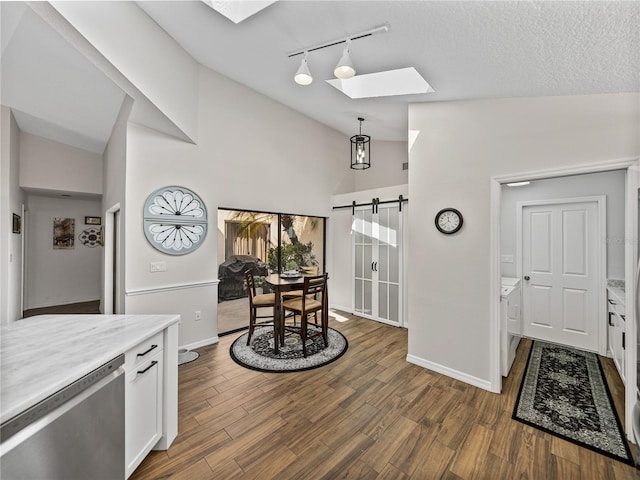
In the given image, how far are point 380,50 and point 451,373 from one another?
313 centimetres

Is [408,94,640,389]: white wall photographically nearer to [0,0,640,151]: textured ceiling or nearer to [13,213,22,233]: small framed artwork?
[0,0,640,151]: textured ceiling

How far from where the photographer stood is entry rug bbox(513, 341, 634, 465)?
5.96 feet

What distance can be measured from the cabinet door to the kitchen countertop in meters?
0.21

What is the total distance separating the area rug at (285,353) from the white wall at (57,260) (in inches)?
178

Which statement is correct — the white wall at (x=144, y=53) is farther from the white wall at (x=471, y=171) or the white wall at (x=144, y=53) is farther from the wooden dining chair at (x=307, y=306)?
the white wall at (x=471, y=171)

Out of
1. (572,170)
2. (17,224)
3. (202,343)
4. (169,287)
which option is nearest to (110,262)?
(169,287)

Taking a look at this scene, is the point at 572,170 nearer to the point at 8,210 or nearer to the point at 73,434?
the point at 73,434

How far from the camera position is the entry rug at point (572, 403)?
5.96 feet

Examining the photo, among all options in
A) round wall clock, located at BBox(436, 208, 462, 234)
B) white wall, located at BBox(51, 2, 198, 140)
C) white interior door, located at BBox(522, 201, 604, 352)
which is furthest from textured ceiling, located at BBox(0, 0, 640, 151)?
white interior door, located at BBox(522, 201, 604, 352)

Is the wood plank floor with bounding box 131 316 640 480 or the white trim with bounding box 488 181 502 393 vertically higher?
the white trim with bounding box 488 181 502 393

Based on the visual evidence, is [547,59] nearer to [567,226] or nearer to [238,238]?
[567,226]

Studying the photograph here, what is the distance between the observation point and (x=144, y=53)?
2.19 meters

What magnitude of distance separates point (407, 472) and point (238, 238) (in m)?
3.33

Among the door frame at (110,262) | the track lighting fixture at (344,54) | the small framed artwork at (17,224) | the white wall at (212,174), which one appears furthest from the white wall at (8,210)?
the track lighting fixture at (344,54)
